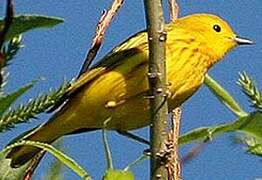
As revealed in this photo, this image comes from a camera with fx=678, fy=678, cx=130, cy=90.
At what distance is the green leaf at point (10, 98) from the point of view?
78cm

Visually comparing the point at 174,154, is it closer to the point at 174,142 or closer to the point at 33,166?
the point at 174,142

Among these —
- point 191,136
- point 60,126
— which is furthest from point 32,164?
point 60,126

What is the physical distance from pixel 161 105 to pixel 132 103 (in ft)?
4.73

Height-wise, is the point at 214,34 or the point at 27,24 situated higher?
the point at 27,24

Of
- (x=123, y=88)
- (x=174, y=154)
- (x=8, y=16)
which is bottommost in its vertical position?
(x=123, y=88)

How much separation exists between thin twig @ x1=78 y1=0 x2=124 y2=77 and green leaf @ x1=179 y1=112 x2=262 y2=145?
0.21 m

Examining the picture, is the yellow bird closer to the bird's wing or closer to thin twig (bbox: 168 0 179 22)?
the bird's wing

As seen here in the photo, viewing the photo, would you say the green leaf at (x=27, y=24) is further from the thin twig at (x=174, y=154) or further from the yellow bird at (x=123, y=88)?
the yellow bird at (x=123, y=88)

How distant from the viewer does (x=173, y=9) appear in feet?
3.74

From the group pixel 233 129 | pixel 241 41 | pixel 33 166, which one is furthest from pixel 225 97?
pixel 241 41

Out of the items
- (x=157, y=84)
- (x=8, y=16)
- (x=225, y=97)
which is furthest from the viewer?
(x=225, y=97)

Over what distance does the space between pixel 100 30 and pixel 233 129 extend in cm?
25

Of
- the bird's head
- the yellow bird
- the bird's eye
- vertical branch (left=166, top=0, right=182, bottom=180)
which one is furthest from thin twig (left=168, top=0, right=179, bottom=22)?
the bird's eye

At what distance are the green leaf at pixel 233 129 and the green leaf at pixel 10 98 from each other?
313 millimetres
